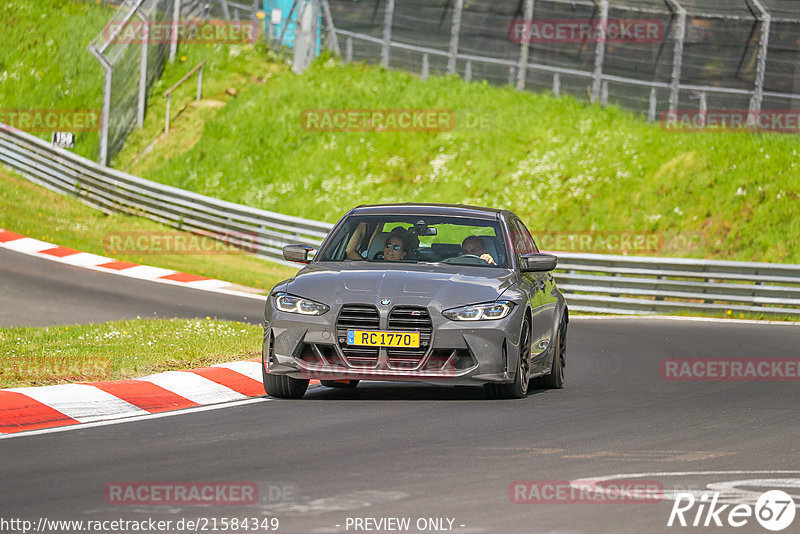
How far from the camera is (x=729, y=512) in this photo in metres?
6.42

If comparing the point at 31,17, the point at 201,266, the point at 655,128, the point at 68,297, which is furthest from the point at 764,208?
the point at 31,17

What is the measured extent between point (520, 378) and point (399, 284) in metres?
1.31

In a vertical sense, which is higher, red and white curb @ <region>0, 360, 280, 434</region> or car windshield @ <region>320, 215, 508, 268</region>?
car windshield @ <region>320, 215, 508, 268</region>

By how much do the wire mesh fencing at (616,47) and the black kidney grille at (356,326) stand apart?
19183 mm

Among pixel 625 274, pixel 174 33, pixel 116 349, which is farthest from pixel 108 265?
pixel 174 33

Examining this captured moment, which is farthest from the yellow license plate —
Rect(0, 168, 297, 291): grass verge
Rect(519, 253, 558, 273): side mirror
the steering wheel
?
Rect(0, 168, 297, 291): grass verge

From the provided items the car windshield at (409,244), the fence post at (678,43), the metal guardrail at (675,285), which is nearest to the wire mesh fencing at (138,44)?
the fence post at (678,43)

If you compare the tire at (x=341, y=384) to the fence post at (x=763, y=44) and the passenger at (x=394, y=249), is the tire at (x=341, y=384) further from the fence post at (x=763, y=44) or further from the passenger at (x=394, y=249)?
the fence post at (x=763, y=44)

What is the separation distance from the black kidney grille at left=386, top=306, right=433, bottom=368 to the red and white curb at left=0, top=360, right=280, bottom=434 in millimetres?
1520

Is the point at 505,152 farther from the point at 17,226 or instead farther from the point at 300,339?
the point at 300,339

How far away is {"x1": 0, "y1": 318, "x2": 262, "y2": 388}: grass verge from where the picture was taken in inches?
438

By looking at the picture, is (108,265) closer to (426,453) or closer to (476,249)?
(476,249)

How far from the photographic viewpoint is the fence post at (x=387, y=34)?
3489 cm

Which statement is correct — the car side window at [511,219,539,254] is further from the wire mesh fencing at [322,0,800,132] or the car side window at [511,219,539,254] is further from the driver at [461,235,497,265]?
the wire mesh fencing at [322,0,800,132]
